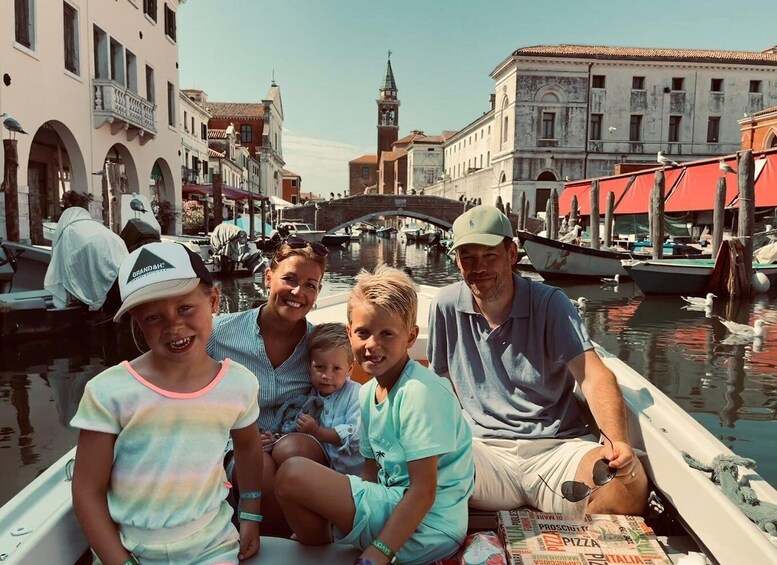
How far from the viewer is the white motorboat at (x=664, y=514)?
1.45 meters

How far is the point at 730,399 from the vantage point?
5871 mm

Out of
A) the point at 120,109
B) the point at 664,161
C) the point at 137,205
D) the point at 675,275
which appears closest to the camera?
the point at 137,205

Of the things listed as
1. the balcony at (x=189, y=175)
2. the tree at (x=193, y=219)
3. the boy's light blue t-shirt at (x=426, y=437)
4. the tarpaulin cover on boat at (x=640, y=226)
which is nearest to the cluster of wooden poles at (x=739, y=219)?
the tarpaulin cover on boat at (x=640, y=226)

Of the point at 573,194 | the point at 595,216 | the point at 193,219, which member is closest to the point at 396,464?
the point at 595,216

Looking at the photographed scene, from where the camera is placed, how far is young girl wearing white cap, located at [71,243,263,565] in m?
1.38

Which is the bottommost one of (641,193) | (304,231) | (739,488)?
(739,488)

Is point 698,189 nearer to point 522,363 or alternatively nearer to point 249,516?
point 522,363

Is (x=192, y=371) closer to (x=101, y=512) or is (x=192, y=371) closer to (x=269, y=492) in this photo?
(x=101, y=512)

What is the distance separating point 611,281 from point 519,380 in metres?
14.5

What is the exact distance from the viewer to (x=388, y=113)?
77375 millimetres

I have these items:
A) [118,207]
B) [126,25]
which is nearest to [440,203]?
[126,25]

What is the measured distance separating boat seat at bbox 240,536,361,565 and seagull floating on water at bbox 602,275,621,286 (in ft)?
48.6

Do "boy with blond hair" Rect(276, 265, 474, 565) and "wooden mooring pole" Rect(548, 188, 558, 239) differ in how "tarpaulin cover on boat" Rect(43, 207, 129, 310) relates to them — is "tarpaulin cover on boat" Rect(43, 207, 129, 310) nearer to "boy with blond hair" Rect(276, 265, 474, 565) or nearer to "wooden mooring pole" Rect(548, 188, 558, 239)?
"boy with blond hair" Rect(276, 265, 474, 565)

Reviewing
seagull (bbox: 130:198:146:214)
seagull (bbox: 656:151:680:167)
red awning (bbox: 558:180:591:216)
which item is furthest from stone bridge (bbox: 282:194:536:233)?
seagull (bbox: 130:198:146:214)
